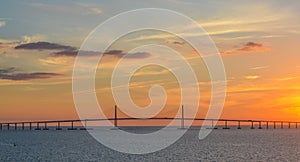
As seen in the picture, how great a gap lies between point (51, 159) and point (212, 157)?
28385 millimetres

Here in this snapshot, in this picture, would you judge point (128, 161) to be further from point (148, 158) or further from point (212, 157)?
point (212, 157)

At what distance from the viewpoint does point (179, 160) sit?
10281 centimetres

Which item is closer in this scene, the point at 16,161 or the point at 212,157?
the point at 16,161

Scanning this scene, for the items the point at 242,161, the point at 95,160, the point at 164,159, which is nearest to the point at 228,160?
the point at 242,161

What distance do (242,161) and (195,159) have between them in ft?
26.7

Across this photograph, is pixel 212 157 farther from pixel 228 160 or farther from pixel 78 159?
pixel 78 159

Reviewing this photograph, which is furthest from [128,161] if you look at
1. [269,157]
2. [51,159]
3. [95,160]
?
[269,157]

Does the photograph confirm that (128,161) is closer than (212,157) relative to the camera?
Yes

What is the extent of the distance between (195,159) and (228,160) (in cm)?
561

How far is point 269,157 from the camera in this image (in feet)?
363

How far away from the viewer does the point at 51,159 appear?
10569cm

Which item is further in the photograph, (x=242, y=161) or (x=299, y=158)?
(x=299, y=158)

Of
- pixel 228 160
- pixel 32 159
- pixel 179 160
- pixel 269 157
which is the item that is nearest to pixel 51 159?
pixel 32 159

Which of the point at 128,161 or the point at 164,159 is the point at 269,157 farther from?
the point at 128,161
